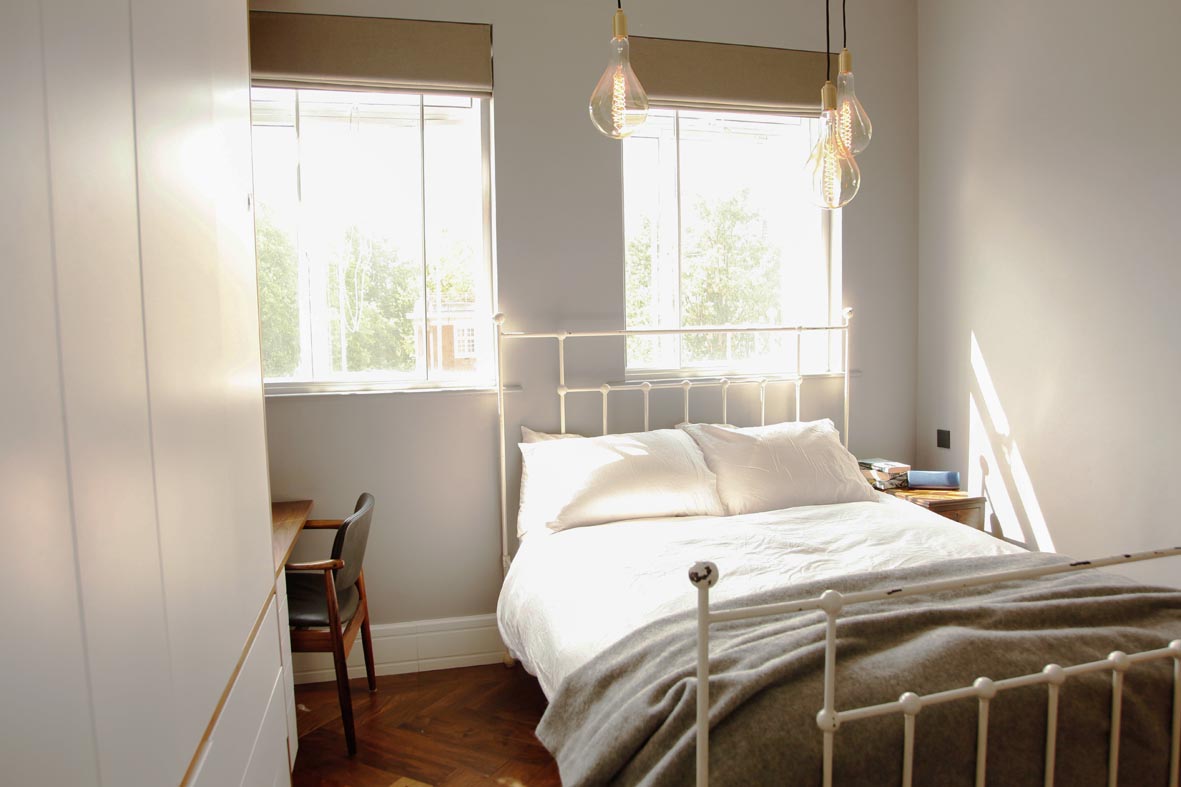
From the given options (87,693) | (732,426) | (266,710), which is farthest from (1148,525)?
(87,693)

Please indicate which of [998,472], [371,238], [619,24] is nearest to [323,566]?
[371,238]

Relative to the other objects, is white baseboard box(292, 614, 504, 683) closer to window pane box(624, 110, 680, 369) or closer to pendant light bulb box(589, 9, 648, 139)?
window pane box(624, 110, 680, 369)

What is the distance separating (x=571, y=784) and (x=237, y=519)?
79 centimetres

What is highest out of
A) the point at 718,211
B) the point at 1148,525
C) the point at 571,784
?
the point at 718,211

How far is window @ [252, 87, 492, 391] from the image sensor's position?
2.91m

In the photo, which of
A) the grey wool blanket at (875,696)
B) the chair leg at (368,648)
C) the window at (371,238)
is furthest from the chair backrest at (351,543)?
the grey wool blanket at (875,696)

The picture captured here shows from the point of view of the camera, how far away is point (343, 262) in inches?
118

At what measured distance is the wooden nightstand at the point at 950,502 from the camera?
2975 millimetres

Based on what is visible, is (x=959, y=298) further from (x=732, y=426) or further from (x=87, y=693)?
(x=87, y=693)

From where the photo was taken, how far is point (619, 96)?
169 cm

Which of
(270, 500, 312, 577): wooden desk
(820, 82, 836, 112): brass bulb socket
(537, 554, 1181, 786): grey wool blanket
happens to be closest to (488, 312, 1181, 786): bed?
(537, 554, 1181, 786): grey wool blanket

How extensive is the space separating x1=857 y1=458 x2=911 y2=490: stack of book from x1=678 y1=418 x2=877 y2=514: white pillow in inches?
10.1

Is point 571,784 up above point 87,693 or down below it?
below

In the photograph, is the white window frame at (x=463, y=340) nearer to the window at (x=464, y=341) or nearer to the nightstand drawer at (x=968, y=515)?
the window at (x=464, y=341)
